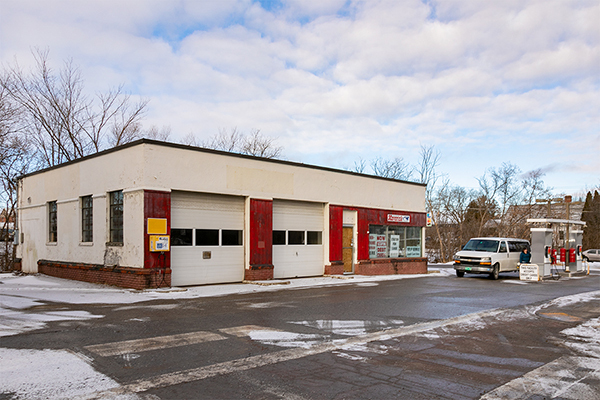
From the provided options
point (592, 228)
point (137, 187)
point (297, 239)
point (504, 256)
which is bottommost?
point (504, 256)

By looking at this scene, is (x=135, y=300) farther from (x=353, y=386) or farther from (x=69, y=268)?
(x=353, y=386)

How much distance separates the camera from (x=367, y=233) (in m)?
24.3

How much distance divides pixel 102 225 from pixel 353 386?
47.2ft

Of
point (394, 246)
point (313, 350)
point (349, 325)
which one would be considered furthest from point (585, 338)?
point (394, 246)

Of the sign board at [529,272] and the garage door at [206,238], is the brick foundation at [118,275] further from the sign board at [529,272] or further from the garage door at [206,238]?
the sign board at [529,272]

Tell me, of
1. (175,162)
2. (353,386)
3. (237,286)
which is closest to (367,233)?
(237,286)

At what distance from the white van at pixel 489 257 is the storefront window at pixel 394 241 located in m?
3.29

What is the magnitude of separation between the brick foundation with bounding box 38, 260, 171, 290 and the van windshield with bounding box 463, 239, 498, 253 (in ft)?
51.4

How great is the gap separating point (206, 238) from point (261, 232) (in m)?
2.37

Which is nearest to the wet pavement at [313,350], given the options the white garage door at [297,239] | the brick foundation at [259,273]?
the brick foundation at [259,273]

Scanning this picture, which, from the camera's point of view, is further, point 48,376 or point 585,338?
point 585,338

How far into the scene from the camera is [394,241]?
1032 inches

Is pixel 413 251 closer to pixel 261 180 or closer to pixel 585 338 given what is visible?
pixel 261 180

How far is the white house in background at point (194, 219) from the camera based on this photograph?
53.1 ft
